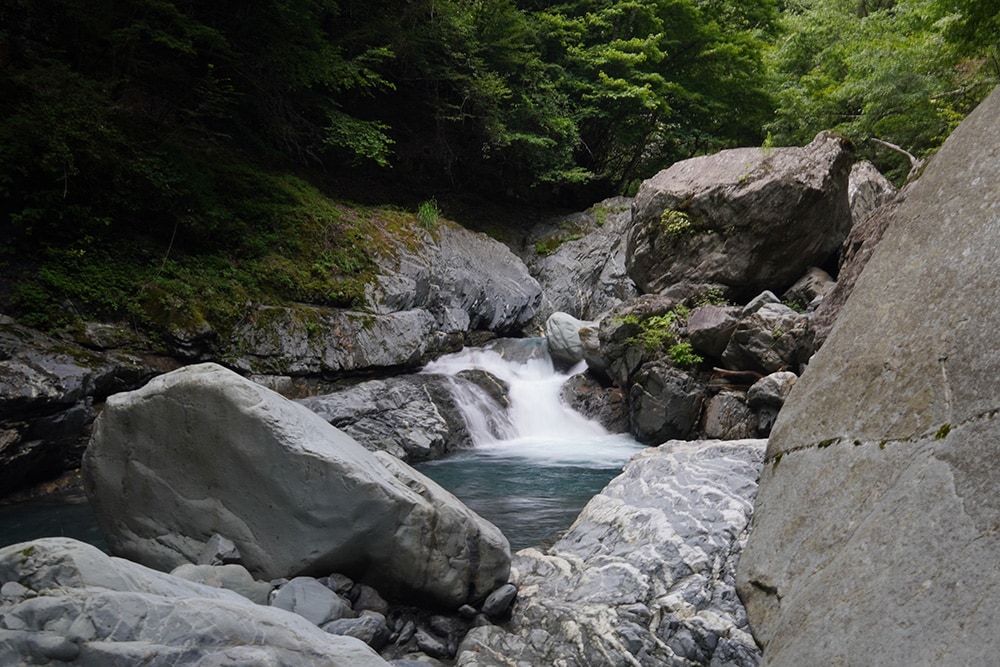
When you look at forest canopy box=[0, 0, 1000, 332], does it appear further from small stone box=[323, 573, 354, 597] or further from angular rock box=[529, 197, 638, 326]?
small stone box=[323, 573, 354, 597]

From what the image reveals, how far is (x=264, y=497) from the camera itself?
380 centimetres

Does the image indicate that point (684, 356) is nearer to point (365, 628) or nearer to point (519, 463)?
point (519, 463)

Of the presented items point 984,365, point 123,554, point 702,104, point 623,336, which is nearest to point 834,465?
point 984,365

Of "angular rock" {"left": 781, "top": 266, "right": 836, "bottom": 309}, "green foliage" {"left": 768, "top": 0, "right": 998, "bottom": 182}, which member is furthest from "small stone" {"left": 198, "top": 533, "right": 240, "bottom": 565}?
"green foliage" {"left": 768, "top": 0, "right": 998, "bottom": 182}

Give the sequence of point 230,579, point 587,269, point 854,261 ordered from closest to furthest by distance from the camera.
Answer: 1. point 230,579
2. point 854,261
3. point 587,269

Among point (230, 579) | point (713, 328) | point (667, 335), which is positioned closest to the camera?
point (230, 579)

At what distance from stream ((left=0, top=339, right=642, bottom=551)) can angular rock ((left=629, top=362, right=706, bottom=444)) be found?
45 cm

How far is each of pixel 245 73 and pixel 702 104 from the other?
1248 cm

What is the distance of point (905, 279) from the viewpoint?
3607mm

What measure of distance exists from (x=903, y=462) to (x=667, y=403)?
7.57 m

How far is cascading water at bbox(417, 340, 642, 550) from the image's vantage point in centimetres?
679

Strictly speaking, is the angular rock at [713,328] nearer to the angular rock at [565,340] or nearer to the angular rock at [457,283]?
the angular rock at [565,340]

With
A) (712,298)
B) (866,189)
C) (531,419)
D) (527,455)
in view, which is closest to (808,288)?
(712,298)

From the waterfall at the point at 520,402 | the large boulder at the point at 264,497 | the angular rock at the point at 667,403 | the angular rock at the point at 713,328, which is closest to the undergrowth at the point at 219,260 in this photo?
the waterfall at the point at 520,402
